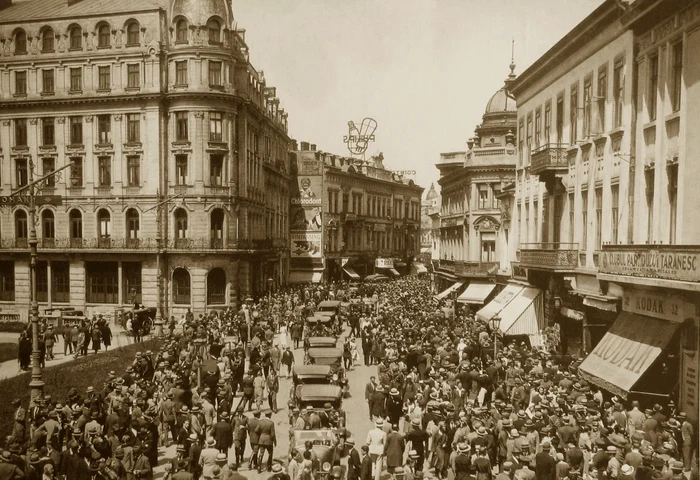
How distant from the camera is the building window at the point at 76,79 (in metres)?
48.7

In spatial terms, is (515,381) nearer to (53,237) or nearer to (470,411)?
(470,411)

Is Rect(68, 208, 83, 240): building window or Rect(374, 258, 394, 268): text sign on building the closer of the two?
Rect(68, 208, 83, 240): building window

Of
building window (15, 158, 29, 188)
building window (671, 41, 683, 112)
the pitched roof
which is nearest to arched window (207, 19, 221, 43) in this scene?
the pitched roof

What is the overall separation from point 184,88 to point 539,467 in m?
39.8

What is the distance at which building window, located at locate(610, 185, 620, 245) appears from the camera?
23.1 m

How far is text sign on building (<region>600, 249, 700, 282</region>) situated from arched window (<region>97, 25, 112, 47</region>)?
1553 inches

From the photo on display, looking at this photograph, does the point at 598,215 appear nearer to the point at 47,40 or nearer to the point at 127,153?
the point at 127,153

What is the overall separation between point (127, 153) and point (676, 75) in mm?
38036

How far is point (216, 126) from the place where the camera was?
4781 cm

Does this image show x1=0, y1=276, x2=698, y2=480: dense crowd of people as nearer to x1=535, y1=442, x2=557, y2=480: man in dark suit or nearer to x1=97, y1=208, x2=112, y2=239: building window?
x1=535, y1=442, x2=557, y2=480: man in dark suit

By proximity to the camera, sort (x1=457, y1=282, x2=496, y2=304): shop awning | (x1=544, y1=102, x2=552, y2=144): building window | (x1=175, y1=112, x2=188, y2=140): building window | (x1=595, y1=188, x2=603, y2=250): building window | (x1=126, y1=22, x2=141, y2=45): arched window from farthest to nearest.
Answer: (x1=126, y1=22, x2=141, y2=45): arched window, (x1=175, y1=112, x2=188, y2=140): building window, (x1=457, y1=282, x2=496, y2=304): shop awning, (x1=544, y1=102, x2=552, y2=144): building window, (x1=595, y1=188, x2=603, y2=250): building window

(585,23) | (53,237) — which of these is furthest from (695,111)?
(53,237)

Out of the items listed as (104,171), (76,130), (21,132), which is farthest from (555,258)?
(21,132)

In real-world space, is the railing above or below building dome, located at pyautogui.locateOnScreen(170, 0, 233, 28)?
below
